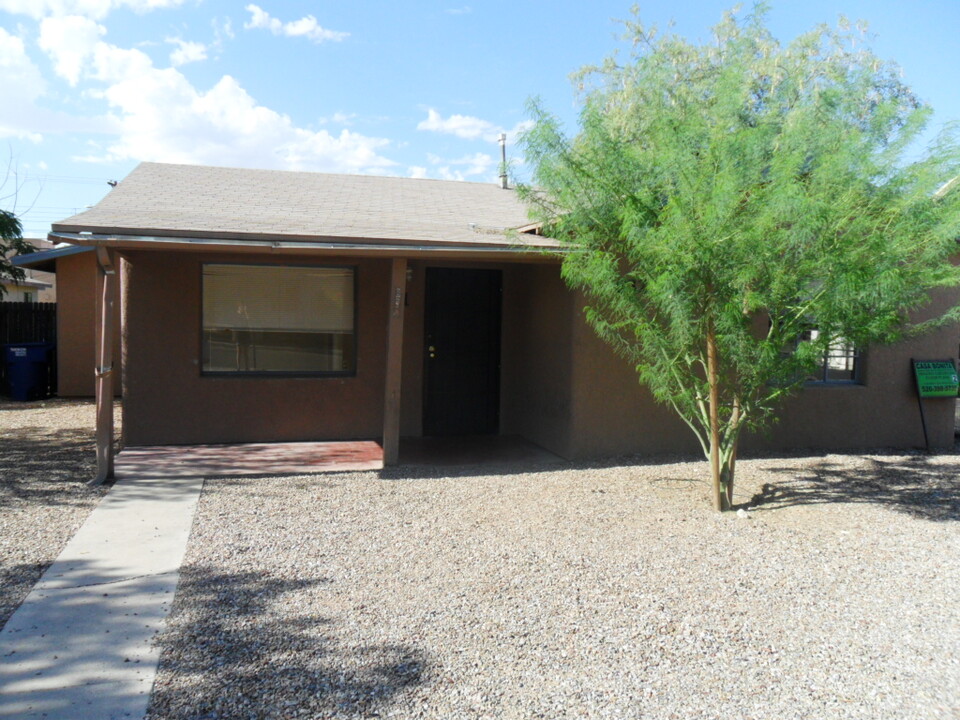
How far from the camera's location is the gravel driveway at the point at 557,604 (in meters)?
3.66

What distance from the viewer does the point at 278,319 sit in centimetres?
967

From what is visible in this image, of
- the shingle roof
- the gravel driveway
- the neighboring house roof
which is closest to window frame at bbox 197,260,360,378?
the shingle roof

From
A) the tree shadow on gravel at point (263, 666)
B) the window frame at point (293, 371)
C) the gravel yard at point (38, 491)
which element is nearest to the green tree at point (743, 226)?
the window frame at point (293, 371)

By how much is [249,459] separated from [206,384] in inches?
52.8

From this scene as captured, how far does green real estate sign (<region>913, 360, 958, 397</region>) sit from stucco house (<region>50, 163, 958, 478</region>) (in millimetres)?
167

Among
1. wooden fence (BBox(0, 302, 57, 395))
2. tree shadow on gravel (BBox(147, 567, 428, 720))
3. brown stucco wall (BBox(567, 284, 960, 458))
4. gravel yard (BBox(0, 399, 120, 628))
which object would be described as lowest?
tree shadow on gravel (BBox(147, 567, 428, 720))

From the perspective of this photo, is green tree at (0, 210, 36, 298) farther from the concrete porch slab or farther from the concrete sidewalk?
the concrete sidewalk

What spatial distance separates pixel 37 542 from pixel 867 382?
949cm

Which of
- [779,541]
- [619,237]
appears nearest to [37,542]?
[619,237]

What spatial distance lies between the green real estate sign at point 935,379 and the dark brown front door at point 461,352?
552 cm

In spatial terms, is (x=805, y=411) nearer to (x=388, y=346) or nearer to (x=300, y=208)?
(x=388, y=346)

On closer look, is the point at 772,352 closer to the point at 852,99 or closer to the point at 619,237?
the point at 619,237

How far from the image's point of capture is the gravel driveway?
366cm

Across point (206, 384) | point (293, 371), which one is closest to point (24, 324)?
point (206, 384)
